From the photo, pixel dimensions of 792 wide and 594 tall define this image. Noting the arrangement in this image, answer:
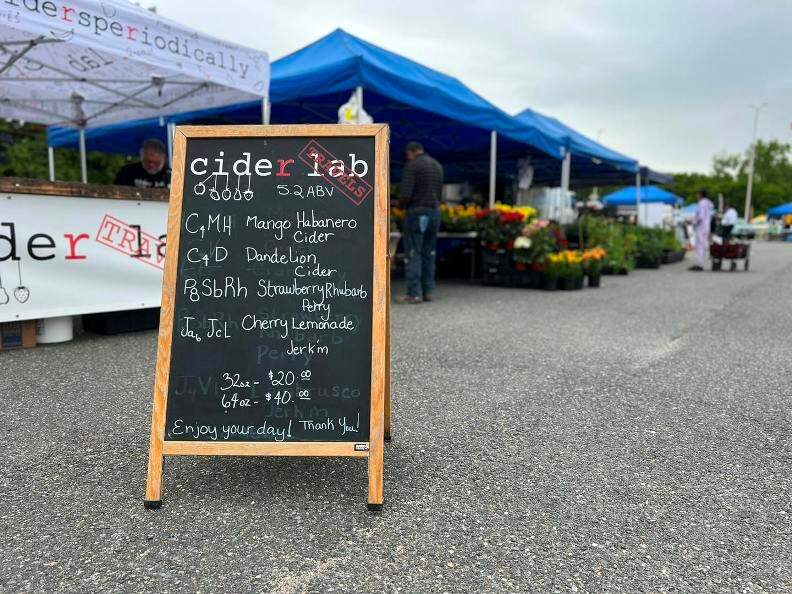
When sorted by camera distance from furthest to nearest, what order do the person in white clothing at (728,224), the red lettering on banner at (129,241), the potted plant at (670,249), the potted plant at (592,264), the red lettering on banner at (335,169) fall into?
the potted plant at (670,249)
the person in white clothing at (728,224)
the potted plant at (592,264)
the red lettering on banner at (129,241)
the red lettering on banner at (335,169)

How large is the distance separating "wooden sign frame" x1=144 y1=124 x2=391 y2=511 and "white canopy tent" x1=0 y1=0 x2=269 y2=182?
126 inches

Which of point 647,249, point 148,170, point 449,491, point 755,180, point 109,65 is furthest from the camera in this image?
point 755,180

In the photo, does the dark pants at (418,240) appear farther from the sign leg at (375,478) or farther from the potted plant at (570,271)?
the sign leg at (375,478)

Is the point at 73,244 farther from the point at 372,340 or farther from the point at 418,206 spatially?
the point at 418,206

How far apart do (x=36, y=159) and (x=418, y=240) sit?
1388 cm

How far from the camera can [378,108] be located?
998 centimetres

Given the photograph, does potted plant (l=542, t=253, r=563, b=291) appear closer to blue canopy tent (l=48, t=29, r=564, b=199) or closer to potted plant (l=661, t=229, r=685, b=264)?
blue canopy tent (l=48, t=29, r=564, b=199)

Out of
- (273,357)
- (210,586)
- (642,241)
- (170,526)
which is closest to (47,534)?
(170,526)

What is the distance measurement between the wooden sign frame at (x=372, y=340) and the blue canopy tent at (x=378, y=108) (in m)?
4.52

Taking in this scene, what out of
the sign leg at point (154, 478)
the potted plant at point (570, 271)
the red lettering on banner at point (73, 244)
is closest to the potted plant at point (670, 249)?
the potted plant at point (570, 271)

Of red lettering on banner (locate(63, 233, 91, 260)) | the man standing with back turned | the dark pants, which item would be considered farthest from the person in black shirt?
the dark pants

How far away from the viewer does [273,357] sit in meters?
2.71

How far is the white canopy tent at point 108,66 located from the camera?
5121mm

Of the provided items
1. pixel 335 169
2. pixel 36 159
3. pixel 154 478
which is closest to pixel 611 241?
pixel 335 169
